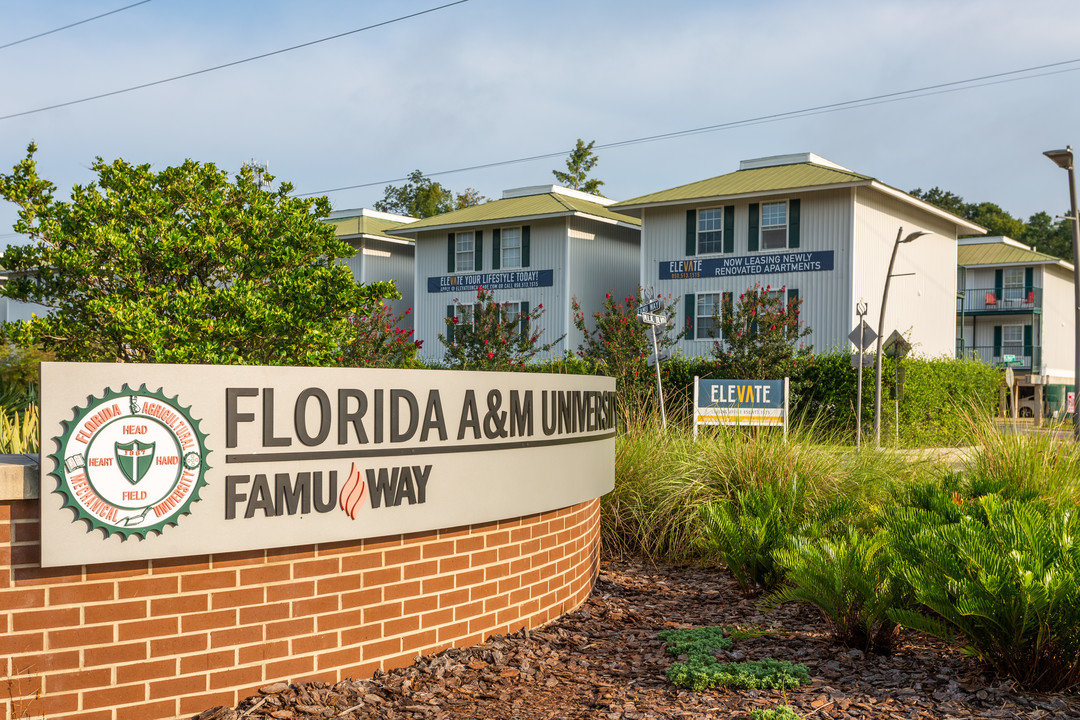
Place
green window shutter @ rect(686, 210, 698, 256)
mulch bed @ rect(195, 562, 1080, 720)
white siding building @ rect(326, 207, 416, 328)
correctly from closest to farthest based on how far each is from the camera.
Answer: mulch bed @ rect(195, 562, 1080, 720) → green window shutter @ rect(686, 210, 698, 256) → white siding building @ rect(326, 207, 416, 328)

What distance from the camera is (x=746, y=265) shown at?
29.6 meters

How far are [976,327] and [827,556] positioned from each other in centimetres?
4949

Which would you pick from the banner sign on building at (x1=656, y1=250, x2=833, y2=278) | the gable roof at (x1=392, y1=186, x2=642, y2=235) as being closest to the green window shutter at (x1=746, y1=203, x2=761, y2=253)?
the banner sign on building at (x1=656, y1=250, x2=833, y2=278)

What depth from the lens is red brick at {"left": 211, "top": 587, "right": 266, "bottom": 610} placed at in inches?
172

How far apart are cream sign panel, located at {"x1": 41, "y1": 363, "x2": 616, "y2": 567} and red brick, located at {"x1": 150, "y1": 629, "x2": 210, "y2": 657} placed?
1.26ft

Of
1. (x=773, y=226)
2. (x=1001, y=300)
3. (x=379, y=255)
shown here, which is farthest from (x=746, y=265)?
A: (x=1001, y=300)

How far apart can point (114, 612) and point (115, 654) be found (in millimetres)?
180

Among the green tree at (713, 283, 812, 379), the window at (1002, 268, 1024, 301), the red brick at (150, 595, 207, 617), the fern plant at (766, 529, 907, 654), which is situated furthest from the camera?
the window at (1002, 268, 1024, 301)

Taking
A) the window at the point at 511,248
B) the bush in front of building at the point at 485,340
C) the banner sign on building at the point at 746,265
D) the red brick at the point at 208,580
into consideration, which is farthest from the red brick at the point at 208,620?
the window at the point at 511,248

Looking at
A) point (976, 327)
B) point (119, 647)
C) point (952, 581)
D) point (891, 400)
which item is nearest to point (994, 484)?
point (952, 581)

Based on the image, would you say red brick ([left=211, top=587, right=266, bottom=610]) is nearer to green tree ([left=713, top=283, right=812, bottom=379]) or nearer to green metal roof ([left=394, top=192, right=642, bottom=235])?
green tree ([left=713, top=283, right=812, bottom=379])

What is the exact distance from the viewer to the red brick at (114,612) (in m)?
4.09

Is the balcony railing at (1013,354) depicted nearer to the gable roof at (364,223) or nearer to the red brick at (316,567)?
the gable roof at (364,223)

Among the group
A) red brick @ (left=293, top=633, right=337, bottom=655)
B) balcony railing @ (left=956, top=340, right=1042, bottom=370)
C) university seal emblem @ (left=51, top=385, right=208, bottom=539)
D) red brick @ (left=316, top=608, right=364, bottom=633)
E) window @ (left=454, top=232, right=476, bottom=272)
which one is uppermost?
window @ (left=454, top=232, right=476, bottom=272)
